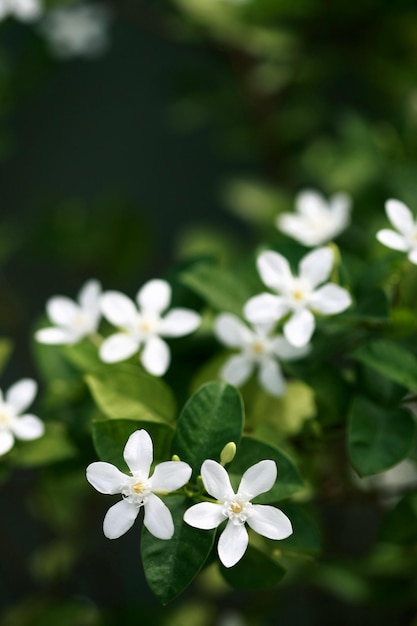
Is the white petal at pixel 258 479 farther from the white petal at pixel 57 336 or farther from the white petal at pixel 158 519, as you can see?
the white petal at pixel 57 336

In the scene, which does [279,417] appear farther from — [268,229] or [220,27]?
[220,27]

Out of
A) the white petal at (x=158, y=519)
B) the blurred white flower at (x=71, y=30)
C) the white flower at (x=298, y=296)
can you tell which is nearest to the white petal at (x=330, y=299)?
the white flower at (x=298, y=296)

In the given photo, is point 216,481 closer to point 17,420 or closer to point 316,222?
point 17,420

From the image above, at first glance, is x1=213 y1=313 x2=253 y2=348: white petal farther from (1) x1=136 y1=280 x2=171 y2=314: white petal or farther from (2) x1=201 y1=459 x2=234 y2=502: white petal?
(2) x1=201 y1=459 x2=234 y2=502: white petal

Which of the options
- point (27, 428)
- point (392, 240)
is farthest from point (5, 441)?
point (392, 240)

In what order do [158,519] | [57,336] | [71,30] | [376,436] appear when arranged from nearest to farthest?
[158,519], [376,436], [57,336], [71,30]
